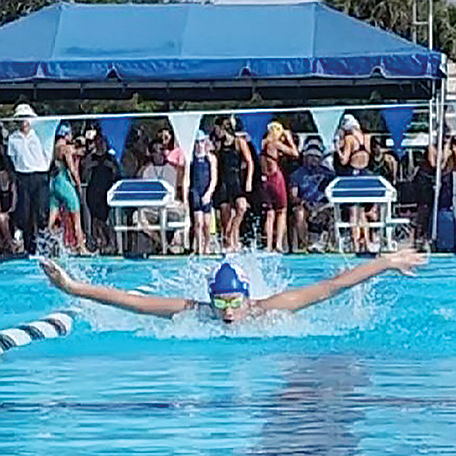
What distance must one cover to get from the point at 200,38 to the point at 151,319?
25.1 feet

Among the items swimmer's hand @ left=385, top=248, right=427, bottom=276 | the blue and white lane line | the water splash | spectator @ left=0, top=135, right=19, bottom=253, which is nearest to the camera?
swimmer's hand @ left=385, top=248, right=427, bottom=276

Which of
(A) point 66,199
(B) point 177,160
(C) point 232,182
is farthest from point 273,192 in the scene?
(A) point 66,199

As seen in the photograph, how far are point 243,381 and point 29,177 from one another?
31.5ft

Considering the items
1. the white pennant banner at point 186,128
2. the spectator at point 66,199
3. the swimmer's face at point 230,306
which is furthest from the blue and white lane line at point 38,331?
the spectator at point 66,199

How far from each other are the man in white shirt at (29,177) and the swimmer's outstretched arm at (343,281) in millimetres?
7583

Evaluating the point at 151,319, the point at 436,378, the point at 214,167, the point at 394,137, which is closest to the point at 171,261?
the point at 214,167

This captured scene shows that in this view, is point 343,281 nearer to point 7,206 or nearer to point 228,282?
point 228,282

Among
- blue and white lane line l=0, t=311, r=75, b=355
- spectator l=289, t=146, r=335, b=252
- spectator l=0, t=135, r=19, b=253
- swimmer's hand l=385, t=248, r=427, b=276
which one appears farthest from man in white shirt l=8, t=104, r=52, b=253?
swimmer's hand l=385, t=248, r=427, b=276

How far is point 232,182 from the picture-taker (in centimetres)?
1752

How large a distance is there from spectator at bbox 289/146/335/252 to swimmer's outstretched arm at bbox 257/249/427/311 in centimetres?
768

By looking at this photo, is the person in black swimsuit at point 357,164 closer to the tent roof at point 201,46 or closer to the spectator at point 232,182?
the tent roof at point 201,46

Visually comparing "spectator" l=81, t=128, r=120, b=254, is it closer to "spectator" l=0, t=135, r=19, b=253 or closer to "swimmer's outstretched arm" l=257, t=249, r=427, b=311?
"spectator" l=0, t=135, r=19, b=253

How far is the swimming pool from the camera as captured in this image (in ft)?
20.9

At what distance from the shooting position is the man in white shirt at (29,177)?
17.1 m
